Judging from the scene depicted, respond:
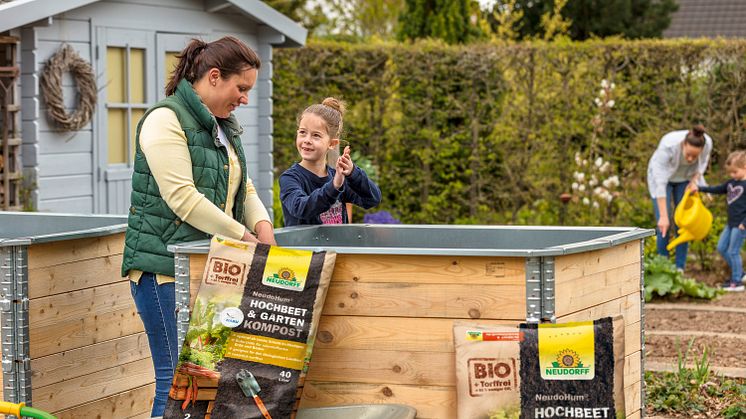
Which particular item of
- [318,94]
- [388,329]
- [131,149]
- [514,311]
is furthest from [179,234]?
[318,94]

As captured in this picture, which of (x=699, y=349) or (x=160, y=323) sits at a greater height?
(x=160, y=323)

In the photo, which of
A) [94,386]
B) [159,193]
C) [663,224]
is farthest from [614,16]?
[159,193]

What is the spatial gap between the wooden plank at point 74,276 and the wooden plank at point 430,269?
1322mm

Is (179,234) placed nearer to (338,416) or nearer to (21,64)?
(338,416)

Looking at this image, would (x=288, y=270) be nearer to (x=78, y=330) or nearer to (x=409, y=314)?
(x=409, y=314)

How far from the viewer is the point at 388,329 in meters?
3.87

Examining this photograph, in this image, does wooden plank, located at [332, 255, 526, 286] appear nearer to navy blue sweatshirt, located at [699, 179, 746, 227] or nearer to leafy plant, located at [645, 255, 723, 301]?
leafy plant, located at [645, 255, 723, 301]

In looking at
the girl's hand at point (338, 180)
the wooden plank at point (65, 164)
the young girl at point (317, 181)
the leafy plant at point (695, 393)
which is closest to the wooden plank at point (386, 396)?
the girl's hand at point (338, 180)

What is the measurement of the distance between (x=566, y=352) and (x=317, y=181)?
191 cm

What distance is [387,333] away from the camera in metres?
3.87

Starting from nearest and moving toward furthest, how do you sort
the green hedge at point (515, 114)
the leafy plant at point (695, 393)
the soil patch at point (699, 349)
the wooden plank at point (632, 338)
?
the wooden plank at point (632, 338) < the leafy plant at point (695, 393) < the soil patch at point (699, 349) < the green hedge at point (515, 114)

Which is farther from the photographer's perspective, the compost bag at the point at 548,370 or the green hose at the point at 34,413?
the green hose at the point at 34,413

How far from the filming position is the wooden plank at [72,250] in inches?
178

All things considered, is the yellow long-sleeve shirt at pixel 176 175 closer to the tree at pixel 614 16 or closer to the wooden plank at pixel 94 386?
the wooden plank at pixel 94 386
